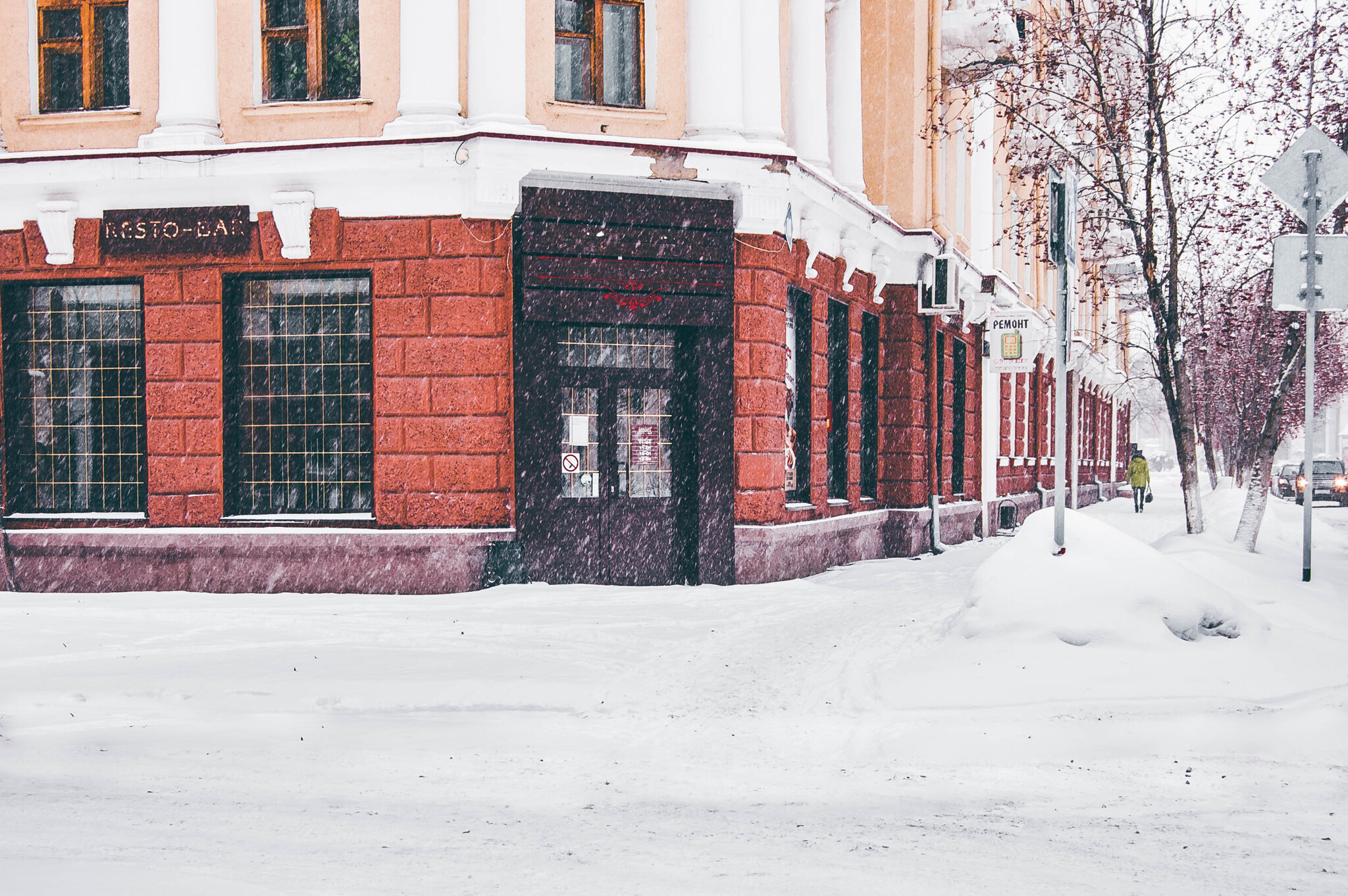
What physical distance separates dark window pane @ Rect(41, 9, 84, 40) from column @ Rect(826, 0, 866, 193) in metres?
9.59

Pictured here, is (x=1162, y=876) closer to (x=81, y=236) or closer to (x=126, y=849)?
(x=126, y=849)

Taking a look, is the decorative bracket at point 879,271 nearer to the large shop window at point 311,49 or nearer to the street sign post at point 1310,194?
the street sign post at point 1310,194

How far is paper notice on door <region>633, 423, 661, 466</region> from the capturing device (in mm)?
12945

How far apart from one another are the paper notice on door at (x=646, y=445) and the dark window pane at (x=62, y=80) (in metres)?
7.18

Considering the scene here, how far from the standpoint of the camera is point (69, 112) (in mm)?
13047

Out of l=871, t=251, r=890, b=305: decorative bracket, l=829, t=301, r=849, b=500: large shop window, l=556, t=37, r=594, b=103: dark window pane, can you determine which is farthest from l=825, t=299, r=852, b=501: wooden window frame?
l=556, t=37, r=594, b=103: dark window pane

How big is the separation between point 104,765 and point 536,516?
269 inches

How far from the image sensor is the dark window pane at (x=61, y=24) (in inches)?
516

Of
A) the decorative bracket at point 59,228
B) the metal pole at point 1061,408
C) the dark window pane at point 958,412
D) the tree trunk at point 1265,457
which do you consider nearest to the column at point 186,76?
the decorative bracket at point 59,228

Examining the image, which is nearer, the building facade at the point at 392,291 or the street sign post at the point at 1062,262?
the street sign post at the point at 1062,262

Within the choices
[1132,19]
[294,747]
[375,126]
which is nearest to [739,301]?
[375,126]

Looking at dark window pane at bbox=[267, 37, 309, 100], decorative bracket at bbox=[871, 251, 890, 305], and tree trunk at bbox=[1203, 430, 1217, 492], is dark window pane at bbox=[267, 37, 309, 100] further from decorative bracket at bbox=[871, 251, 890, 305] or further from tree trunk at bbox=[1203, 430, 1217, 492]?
tree trunk at bbox=[1203, 430, 1217, 492]

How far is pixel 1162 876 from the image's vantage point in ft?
13.4

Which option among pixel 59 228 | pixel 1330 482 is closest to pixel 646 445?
pixel 59 228
